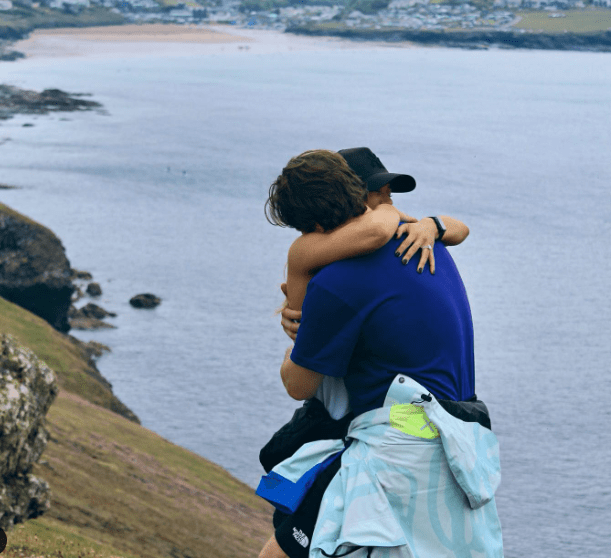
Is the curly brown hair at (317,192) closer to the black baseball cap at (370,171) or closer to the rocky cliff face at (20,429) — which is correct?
the black baseball cap at (370,171)

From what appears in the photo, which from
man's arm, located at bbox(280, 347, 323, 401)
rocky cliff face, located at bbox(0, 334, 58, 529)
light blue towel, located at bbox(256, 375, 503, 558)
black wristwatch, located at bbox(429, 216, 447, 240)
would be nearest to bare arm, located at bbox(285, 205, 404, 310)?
black wristwatch, located at bbox(429, 216, 447, 240)

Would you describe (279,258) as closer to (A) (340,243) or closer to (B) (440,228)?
(B) (440,228)

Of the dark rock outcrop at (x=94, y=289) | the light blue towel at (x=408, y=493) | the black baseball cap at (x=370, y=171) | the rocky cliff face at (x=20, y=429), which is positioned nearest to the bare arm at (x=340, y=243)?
the black baseball cap at (x=370, y=171)

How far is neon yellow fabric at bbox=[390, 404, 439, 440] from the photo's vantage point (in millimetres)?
4258

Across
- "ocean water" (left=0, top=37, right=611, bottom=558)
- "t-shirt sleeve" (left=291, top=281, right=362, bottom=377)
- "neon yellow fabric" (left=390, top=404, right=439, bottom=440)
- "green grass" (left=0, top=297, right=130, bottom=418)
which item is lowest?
"ocean water" (left=0, top=37, right=611, bottom=558)

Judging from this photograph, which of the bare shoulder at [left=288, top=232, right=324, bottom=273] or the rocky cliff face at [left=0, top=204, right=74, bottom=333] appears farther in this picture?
the rocky cliff face at [left=0, top=204, right=74, bottom=333]

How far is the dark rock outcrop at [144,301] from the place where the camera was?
2852 inches

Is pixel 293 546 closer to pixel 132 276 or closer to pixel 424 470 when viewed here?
pixel 424 470

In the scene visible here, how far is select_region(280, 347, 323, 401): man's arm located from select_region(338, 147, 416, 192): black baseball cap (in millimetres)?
1066

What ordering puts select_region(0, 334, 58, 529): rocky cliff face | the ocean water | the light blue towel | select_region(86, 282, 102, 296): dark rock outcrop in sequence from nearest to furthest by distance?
the light blue towel < select_region(0, 334, 58, 529): rocky cliff face < the ocean water < select_region(86, 282, 102, 296): dark rock outcrop

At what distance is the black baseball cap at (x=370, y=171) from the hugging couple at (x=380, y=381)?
18 centimetres

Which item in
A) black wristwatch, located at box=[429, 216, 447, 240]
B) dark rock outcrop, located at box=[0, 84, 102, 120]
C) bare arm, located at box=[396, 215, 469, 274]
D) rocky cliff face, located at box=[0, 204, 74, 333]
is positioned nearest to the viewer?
bare arm, located at box=[396, 215, 469, 274]

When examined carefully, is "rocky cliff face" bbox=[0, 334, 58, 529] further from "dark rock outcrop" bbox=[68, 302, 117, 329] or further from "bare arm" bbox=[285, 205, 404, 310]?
"dark rock outcrop" bbox=[68, 302, 117, 329]

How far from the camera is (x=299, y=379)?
453 centimetres
